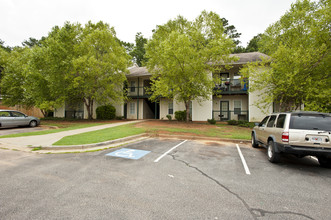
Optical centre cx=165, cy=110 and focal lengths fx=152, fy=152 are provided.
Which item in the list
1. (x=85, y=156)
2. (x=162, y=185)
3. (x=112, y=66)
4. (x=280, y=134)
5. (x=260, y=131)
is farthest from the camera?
(x=112, y=66)

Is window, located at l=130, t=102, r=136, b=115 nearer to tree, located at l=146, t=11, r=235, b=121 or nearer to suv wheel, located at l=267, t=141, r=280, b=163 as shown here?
tree, located at l=146, t=11, r=235, b=121

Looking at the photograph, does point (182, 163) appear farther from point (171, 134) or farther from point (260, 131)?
point (171, 134)

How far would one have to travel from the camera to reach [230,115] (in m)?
18.7

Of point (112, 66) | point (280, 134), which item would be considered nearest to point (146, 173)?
point (280, 134)

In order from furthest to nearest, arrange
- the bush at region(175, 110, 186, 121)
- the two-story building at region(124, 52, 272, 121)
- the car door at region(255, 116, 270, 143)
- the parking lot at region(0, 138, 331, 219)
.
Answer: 1. the bush at region(175, 110, 186, 121)
2. the two-story building at region(124, 52, 272, 121)
3. the car door at region(255, 116, 270, 143)
4. the parking lot at region(0, 138, 331, 219)

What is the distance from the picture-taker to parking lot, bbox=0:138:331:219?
252 cm

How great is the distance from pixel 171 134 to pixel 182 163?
16.8 ft

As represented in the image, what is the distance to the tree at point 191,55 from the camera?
13.4 meters

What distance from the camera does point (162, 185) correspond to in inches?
136

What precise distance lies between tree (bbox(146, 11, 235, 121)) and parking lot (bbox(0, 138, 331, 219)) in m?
9.57

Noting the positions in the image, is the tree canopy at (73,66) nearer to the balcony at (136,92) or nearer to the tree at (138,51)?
the balcony at (136,92)

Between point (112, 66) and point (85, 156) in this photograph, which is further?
point (112, 66)

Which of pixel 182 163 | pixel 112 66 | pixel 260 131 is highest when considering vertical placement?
pixel 112 66

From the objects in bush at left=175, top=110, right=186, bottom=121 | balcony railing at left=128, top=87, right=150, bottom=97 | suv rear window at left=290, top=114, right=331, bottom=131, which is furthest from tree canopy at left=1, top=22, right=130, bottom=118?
suv rear window at left=290, top=114, right=331, bottom=131
